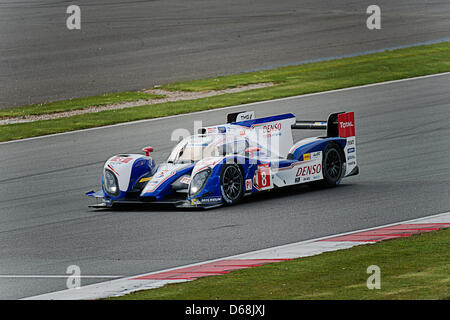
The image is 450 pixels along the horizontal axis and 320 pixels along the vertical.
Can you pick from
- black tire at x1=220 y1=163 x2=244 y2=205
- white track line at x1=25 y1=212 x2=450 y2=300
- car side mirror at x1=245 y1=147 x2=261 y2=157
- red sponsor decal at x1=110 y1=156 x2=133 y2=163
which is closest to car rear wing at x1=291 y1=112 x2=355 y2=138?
car side mirror at x1=245 y1=147 x2=261 y2=157

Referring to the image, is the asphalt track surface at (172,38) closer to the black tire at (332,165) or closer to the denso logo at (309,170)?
the black tire at (332,165)

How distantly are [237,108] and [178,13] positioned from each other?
1493cm

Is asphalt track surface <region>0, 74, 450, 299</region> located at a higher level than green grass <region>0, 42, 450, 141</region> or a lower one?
lower

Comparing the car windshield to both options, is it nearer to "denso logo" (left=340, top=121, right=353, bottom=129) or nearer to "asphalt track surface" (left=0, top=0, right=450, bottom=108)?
"denso logo" (left=340, top=121, right=353, bottom=129)

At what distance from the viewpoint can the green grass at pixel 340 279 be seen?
897 cm

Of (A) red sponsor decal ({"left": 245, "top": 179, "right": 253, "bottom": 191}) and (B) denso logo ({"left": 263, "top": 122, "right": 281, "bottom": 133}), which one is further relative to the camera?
(B) denso logo ({"left": 263, "top": 122, "right": 281, "bottom": 133})

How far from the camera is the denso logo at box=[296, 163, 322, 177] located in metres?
15.8

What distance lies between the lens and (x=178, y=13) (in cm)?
3900

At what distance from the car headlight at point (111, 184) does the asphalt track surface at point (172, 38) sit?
1226 cm

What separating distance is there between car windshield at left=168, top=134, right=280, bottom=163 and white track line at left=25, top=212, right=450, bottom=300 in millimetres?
3457

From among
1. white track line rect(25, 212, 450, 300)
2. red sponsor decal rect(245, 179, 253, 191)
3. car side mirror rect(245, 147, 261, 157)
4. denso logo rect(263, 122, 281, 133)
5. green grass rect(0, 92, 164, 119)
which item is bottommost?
white track line rect(25, 212, 450, 300)
